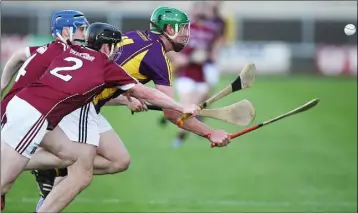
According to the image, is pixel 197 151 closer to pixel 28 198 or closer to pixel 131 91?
pixel 28 198

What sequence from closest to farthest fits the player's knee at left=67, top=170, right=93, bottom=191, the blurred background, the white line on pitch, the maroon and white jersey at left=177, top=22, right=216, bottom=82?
the player's knee at left=67, top=170, right=93, bottom=191 < the white line on pitch < the blurred background < the maroon and white jersey at left=177, top=22, right=216, bottom=82

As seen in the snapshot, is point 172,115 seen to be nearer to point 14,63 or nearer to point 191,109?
point 191,109

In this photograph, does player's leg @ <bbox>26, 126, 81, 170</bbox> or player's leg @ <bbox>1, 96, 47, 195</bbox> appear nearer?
player's leg @ <bbox>1, 96, 47, 195</bbox>

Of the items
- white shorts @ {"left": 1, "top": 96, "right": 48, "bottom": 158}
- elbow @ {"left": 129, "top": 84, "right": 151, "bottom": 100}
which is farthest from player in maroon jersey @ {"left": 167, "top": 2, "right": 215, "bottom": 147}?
white shorts @ {"left": 1, "top": 96, "right": 48, "bottom": 158}

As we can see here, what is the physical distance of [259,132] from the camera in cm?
1927

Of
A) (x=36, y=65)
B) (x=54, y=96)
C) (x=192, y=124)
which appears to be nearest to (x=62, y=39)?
(x=36, y=65)

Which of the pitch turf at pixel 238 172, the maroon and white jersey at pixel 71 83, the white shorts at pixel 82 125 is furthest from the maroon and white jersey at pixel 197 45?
the maroon and white jersey at pixel 71 83

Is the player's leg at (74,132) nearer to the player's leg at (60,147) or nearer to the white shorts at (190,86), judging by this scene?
the player's leg at (60,147)

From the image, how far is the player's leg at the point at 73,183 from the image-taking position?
8.17 m

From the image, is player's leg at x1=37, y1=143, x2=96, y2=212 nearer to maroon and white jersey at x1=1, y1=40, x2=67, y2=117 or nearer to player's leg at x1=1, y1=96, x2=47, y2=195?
player's leg at x1=1, y1=96, x2=47, y2=195

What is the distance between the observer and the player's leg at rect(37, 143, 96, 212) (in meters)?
8.17

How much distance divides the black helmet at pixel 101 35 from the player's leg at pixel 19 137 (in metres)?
0.78

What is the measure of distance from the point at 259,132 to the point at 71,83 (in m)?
11.6

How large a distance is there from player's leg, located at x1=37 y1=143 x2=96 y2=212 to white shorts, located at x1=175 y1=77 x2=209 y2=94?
922 centimetres
